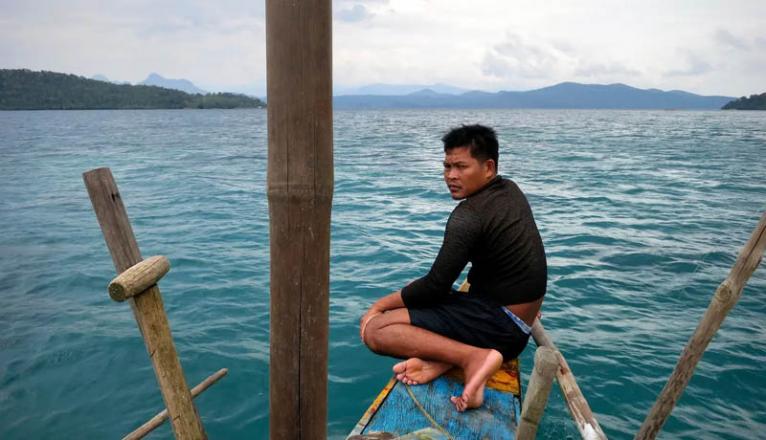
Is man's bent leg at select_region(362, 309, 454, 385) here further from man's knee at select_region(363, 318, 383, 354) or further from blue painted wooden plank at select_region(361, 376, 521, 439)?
man's knee at select_region(363, 318, 383, 354)

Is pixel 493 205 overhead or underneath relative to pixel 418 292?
overhead

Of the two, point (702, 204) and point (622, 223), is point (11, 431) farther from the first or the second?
point (702, 204)

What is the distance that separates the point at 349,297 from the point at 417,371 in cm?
538

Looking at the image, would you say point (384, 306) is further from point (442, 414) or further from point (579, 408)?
point (579, 408)

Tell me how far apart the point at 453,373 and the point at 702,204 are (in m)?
16.1

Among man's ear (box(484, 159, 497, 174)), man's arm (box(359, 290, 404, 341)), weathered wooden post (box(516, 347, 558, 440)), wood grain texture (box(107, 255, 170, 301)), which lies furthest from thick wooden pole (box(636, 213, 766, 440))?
wood grain texture (box(107, 255, 170, 301))

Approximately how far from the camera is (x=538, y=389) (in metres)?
1.98

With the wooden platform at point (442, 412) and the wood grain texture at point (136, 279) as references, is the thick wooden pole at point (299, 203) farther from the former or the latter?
the wooden platform at point (442, 412)

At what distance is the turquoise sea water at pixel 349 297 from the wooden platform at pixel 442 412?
2.19 m

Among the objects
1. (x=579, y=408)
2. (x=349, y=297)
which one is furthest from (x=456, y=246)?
(x=349, y=297)

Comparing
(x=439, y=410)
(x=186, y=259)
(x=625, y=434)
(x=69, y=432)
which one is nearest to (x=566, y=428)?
(x=625, y=434)

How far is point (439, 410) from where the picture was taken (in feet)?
11.3

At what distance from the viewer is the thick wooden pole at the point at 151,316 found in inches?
99.0

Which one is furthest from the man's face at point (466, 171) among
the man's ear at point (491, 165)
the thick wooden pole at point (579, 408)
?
the thick wooden pole at point (579, 408)
